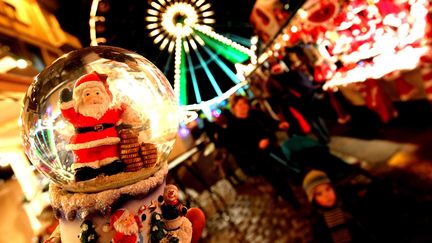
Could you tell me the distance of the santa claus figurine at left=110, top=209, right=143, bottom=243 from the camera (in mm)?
1423

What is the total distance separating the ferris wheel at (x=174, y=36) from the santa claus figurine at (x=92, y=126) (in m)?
1.41

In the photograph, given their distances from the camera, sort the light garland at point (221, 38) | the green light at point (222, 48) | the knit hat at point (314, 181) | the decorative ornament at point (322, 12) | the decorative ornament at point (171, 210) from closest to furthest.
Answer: the decorative ornament at point (171, 210), the knit hat at point (314, 181), the light garland at point (221, 38), the green light at point (222, 48), the decorative ornament at point (322, 12)

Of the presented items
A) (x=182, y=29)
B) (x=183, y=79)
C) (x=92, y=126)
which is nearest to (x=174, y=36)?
(x=182, y=29)

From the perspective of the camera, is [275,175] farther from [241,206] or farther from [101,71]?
[101,71]

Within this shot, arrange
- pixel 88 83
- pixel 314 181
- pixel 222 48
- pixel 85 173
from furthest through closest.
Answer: pixel 222 48 → pixel 314 181 → pixel 88 83 → pixel 85 173

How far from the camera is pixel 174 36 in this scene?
361 centimetres

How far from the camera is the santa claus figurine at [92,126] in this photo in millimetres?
1556

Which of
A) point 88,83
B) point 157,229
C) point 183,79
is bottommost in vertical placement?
point 157,229

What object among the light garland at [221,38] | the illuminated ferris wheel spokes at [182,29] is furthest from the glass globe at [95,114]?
the light garland at [221,38]

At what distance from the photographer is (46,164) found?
5.65 feet

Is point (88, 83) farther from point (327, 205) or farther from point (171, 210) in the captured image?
point (327, 205)

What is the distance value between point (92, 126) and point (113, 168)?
240 mm

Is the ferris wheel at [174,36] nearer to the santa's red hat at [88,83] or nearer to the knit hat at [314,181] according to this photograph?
the santa's red hat at [88,83]

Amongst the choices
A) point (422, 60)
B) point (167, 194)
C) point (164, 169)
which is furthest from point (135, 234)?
point (422, 60)
